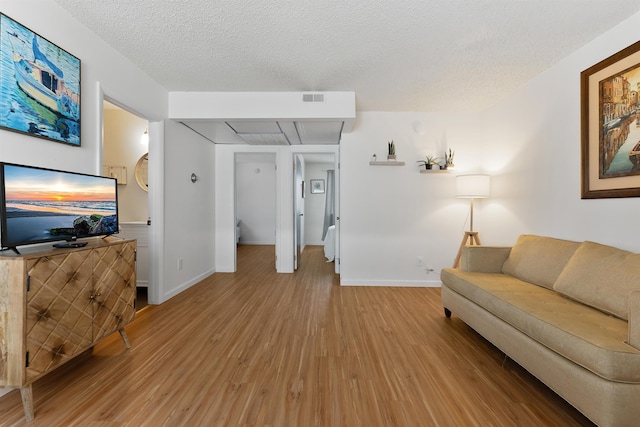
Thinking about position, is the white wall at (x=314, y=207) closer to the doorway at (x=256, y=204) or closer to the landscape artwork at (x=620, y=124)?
the doorway at (x=256, y=204)

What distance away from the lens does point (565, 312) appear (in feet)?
5.29

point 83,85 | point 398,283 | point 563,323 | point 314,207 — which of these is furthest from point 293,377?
point 314,207

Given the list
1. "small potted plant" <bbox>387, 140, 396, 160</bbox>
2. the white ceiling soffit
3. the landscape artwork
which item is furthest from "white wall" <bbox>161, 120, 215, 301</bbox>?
the landscape artwork

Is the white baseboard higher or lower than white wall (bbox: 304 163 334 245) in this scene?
lower

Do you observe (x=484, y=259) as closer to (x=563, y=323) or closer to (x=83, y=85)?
(x=563, y=323)

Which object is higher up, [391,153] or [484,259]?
[391,153]

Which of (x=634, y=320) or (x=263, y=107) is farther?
(x=263, y=107)

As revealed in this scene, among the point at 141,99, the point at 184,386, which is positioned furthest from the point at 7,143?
the point at 184,386

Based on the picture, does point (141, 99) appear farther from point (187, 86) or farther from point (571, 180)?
point (571, 180)

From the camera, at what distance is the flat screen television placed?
54.0 inches

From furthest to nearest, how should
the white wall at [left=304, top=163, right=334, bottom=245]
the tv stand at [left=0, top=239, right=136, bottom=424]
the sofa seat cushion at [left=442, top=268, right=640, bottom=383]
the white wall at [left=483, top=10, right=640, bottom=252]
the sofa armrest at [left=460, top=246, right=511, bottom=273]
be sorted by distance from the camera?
the white wall at [left=304, top=163, right=334, bottom=245] < the sofa armrest at [left=460, top=246, right=511, bottom=273] < the white wall at [left=483, top=10, right=640, bottom=252] < the tv stand at [left=0, top=239, right=136, bottom=424] < the sofa seat cushion at [left=442, top=268, right=640, bottom=383]

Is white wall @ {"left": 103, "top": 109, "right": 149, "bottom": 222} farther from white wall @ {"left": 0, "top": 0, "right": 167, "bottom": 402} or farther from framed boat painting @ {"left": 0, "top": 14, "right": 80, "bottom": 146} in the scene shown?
framed boat painting @ {"left": 0, "top": 14, "right": 80, "bottom": 146}

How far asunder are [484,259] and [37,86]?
3753 mm

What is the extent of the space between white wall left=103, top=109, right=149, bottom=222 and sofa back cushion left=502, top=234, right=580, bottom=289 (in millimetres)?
4550
